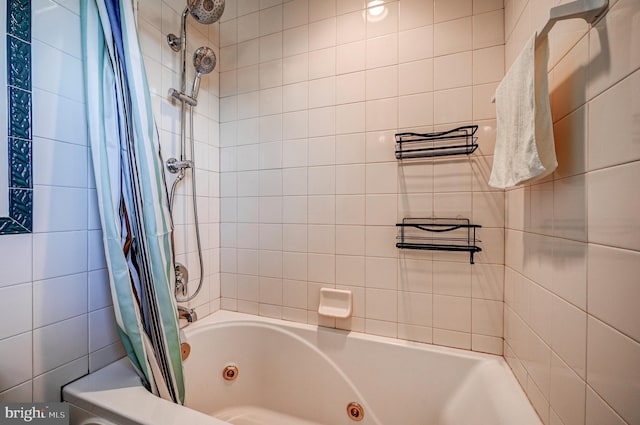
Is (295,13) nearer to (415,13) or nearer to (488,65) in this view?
(415,13)

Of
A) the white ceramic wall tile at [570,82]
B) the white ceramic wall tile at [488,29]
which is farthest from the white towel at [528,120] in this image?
the white ceramic wall tile at [488,29]

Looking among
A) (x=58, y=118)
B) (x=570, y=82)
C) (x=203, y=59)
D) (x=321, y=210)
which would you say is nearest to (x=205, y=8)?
(x=203, y=59)

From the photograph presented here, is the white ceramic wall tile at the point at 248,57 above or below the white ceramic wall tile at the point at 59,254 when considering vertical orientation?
above

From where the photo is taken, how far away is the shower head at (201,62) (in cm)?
141

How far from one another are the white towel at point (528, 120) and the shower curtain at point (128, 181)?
122cm

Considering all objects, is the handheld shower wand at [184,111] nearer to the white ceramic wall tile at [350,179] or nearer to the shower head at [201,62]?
the shower head at [201,62]

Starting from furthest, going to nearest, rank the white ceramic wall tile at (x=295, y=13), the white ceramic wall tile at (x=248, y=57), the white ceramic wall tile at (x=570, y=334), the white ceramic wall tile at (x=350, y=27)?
1. the white ceramic wall tile at (x=248, y=57)
2. the white ceramic wall tile at (x=295, y=13)
3. the white ceramic wall tile at (x=350, y=27)
4. the white ceramic wall tile at (x=570, y=334)

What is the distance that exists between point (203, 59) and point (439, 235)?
1.54 meters

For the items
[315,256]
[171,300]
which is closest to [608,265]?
[315,256]

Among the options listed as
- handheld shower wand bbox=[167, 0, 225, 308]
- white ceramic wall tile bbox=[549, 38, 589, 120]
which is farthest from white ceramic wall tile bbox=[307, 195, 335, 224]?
white ceramic wall tile bbox=[549, 38, 589, 120]

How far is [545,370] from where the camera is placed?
82cm

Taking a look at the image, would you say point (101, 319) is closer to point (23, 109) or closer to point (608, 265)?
point (23, 109)

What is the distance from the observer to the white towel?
0.70m

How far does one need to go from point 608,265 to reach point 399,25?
1336mm
